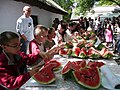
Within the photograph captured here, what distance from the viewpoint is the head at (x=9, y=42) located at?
193cm

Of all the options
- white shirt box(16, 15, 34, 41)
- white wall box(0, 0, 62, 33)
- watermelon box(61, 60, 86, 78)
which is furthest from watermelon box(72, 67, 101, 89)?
white wall box(0, 0, 62, 33)

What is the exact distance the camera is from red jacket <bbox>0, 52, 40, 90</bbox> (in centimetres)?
177

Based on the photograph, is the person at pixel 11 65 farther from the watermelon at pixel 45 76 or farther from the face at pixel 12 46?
the watermelon at pixel 45 76

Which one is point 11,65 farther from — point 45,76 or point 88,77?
point 88,77

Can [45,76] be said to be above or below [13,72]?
below

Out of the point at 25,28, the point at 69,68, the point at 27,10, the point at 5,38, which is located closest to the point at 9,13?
Result: the point at 25,28

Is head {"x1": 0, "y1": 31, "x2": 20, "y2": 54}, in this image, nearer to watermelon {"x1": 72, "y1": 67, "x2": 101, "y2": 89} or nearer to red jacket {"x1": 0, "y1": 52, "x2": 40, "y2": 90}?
red jacket {"x1": 0, "y1": 52, "x2": 40, "y2": 90}

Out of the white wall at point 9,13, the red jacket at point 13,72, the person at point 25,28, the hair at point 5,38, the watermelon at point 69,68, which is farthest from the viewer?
the white wall at point 9,13

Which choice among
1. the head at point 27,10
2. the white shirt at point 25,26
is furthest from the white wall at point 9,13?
the head at point 27,10

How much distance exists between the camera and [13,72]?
77.0 inches

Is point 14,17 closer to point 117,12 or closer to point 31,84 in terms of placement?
point 31,84

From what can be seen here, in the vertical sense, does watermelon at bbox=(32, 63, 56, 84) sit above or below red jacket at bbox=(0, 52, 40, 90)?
below

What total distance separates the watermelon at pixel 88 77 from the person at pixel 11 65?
0.38 m

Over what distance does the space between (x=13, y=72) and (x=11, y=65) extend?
59 mm
